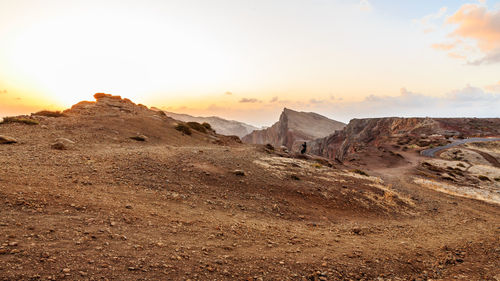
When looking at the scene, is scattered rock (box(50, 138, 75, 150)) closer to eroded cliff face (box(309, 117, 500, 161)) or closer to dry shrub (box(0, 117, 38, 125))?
dry shrub (box(0, 117, 38, 125))

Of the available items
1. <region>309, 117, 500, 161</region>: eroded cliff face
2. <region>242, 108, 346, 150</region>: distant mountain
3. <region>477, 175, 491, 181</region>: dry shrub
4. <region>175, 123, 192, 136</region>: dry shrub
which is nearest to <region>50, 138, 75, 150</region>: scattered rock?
<region>175, 123, 192, 136</region>: dry shrub

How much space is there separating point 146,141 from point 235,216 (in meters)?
14.1

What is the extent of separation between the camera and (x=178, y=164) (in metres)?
13.8

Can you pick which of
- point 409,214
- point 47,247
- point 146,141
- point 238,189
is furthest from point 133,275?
point 146,141

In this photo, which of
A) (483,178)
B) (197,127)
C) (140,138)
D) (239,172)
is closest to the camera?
(239,172)

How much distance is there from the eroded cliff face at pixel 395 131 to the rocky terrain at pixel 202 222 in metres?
65.2

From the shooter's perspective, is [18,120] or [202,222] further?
[18,120]

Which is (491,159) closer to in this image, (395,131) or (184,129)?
(395,131)

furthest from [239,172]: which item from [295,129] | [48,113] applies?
[295,129]

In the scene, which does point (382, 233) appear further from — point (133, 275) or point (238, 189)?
point (133, 275)

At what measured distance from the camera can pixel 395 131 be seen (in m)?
88.5

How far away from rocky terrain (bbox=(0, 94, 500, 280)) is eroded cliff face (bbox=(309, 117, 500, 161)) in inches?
2566

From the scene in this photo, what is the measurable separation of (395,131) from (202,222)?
96.9 m

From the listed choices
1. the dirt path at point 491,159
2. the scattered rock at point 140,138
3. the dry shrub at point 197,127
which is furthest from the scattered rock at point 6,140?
the dirt path at point 491,159
